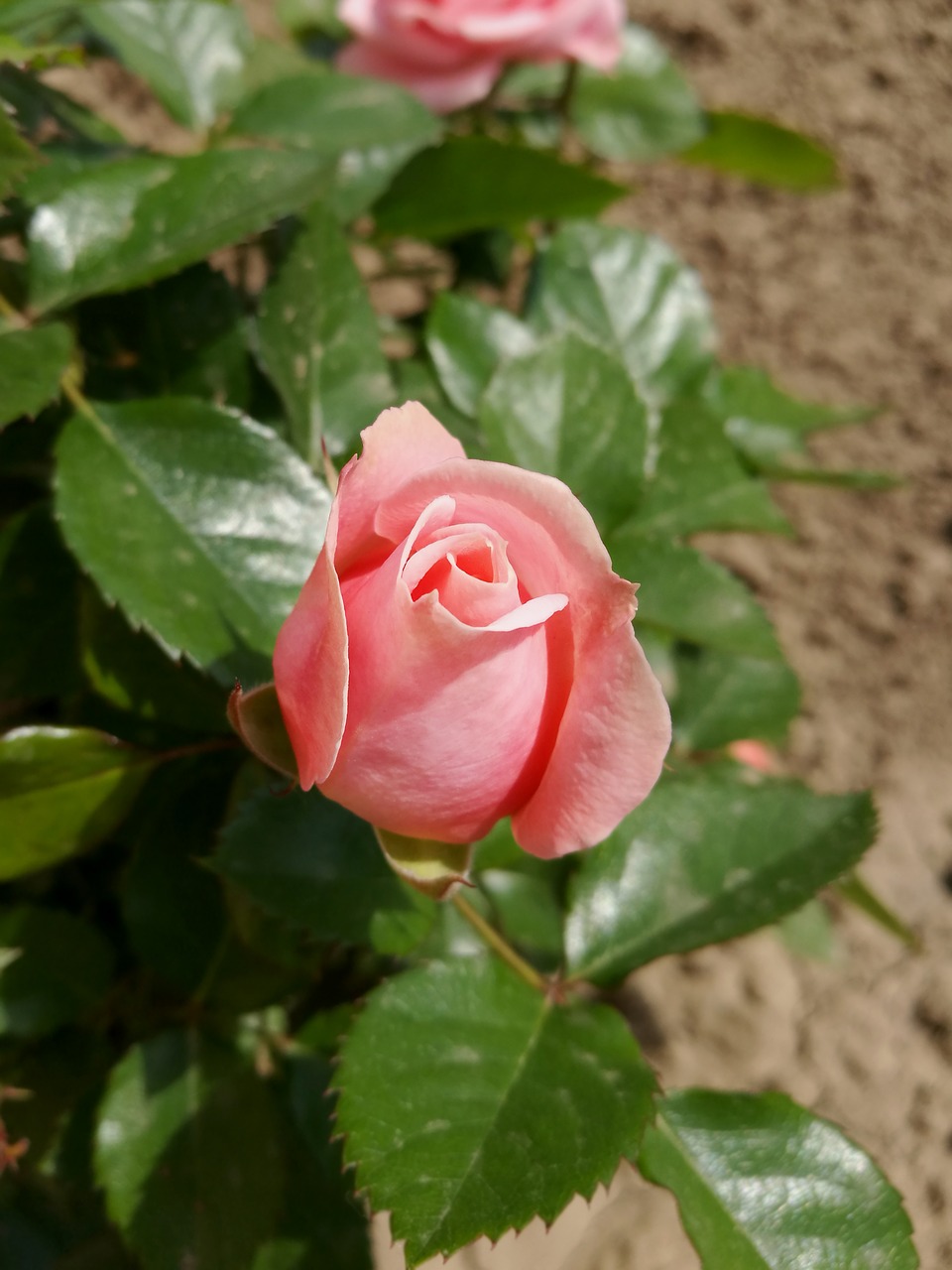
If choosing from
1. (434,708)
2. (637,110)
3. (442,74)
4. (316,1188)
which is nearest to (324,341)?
(434,708)

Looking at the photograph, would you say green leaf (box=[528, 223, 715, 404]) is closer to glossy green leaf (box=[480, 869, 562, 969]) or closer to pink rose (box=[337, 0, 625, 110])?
pink rose (box=[337, 0, 625, 110])

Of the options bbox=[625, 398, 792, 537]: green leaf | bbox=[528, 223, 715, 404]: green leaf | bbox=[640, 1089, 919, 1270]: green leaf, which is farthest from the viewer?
bbox=[528, 223, 715, 404]: green leaf

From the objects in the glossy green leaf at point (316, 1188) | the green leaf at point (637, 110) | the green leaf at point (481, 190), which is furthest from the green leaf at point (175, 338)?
the green leaf at point (637, 110)

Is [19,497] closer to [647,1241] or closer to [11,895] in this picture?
[11,895]

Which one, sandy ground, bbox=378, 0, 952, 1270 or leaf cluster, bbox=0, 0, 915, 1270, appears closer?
leaf cluster, bbox=0, 0, 915, 1270

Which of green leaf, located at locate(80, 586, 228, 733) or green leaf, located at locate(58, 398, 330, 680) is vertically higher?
green leaf, located at locate(58, 398, 330, 680)

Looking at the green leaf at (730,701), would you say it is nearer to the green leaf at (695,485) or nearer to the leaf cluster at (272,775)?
the leaf cluster at (272,775)

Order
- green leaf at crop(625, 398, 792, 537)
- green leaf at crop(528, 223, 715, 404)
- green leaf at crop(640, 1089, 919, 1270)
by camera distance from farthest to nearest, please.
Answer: green leaf at crop(528, 223, 715, 404) → green leaf at crop(625, 398, 792, 537) → green leaf at crop(640, 1089, 919, 1270)

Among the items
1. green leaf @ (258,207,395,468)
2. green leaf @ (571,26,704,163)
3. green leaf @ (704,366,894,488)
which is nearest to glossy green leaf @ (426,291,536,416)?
green leaf @ (258,207,395,468)
